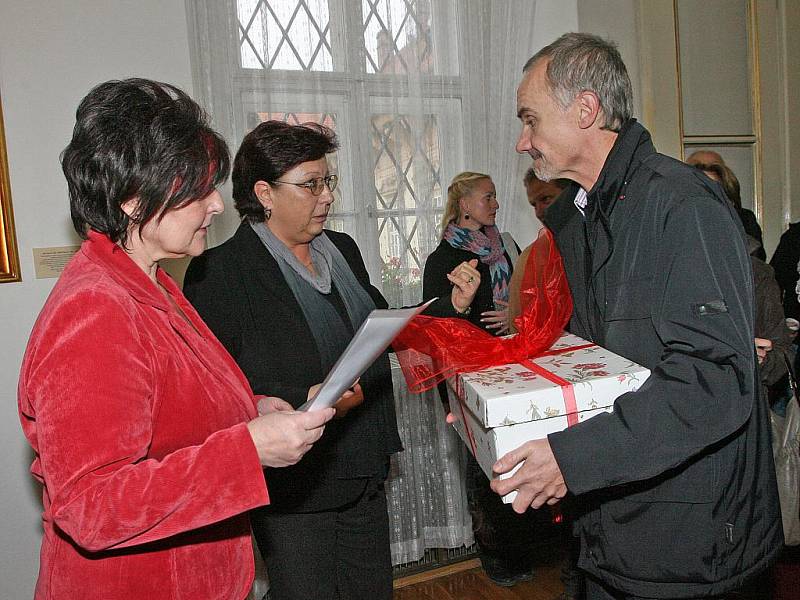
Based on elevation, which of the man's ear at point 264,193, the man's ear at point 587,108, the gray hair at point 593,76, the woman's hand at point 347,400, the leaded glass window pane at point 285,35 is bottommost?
the woman's hand at point 347,400

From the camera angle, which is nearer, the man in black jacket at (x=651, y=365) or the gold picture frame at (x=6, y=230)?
the man in black jacket at (x=651, y=365)

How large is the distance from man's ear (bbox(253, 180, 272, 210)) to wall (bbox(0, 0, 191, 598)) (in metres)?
1.02

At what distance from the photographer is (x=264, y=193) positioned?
179 centimetres

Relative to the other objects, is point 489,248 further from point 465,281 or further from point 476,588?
point 476,588

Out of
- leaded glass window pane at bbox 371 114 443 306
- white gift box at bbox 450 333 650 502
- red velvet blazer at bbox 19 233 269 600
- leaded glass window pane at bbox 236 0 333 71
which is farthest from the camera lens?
leaded glass window pane at bbox 371 114 443 306

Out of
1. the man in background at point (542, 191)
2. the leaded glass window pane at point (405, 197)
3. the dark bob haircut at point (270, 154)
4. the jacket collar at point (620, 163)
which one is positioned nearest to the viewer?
the jacket collar at point (620, 163)

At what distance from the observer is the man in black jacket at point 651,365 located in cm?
106

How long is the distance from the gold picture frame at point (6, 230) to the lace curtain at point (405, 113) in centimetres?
71

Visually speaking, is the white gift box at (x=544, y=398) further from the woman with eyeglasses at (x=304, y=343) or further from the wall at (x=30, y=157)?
the wall at (x=30, y=157)

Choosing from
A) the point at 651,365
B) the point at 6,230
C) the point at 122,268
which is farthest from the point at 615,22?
the point at 122,268

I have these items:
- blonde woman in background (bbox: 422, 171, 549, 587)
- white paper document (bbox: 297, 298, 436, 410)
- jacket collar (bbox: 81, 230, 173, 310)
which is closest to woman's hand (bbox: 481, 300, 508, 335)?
blonde woman in background (bbox: 422, 171, 549, 587)

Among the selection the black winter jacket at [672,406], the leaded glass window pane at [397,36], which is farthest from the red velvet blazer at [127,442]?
the leaded glass window pane at [397,36]

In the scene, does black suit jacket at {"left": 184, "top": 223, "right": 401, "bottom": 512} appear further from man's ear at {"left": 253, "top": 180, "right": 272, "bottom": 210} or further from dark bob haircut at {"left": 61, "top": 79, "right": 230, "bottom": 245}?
dark bob haircut at {"left": 61, "top": 79, "right": 230, "bottom": 245}

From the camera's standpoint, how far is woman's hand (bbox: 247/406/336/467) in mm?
979
